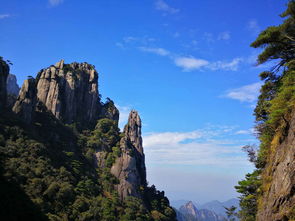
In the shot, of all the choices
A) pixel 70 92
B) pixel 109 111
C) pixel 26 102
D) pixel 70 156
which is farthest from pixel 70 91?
pixel 70 156

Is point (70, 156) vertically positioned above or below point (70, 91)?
below

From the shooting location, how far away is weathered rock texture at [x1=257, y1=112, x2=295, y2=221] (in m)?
13.4

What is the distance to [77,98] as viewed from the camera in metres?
111

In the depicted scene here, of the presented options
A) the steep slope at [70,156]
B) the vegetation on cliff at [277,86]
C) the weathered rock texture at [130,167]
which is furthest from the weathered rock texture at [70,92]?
the vegetation on cliff at [277,86]

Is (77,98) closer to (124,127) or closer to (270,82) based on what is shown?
(124,127)

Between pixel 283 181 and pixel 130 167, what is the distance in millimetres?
81005

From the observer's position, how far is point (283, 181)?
14367 mm

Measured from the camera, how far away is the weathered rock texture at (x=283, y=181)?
1343 cm

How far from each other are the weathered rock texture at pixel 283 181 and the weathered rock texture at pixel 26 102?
253 feet

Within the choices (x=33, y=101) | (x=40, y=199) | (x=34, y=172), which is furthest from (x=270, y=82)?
(x=33, y=101)

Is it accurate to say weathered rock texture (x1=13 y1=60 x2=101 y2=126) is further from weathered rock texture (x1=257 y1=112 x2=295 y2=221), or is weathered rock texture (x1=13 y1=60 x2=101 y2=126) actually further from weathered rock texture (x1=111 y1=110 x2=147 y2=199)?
weathered rock texture (x1=257 y1=112 x2=295 y2=221)

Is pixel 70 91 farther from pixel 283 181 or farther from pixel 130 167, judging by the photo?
pixel 283 181

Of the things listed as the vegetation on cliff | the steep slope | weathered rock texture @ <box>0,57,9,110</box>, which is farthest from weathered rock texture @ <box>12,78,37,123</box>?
the vegetation on cliff

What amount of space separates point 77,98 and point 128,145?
1337 inches
